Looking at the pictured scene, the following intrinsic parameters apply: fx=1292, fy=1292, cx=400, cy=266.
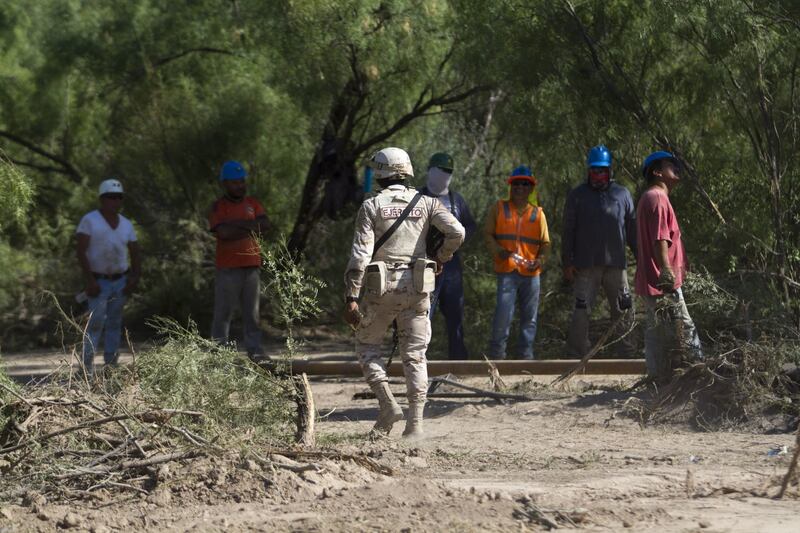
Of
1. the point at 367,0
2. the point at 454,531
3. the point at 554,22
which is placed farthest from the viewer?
the point at 367,0

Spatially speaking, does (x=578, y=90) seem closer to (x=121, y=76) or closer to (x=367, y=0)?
(x=367, y=0)

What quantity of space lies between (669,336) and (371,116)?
7.04m

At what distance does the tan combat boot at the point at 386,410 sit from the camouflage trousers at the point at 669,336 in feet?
7.58

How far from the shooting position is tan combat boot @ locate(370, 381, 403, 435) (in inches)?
326

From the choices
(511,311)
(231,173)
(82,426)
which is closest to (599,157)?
(511,311)

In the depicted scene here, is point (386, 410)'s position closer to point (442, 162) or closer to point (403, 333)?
point (403, 333)

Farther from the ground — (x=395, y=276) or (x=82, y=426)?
Result: (x=395, y=276)

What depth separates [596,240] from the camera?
37.2 ft

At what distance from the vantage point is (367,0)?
1370 cm

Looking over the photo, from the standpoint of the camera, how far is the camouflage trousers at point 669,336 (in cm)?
945

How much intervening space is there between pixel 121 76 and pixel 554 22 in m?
6.50

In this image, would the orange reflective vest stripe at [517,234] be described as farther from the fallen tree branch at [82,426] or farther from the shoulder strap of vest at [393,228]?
the fallen tree branch at [82,426]

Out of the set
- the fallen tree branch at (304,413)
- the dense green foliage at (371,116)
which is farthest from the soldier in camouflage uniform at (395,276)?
the dense green foliage at (371,116)

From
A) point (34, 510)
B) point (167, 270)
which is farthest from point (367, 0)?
point (34, 510)
